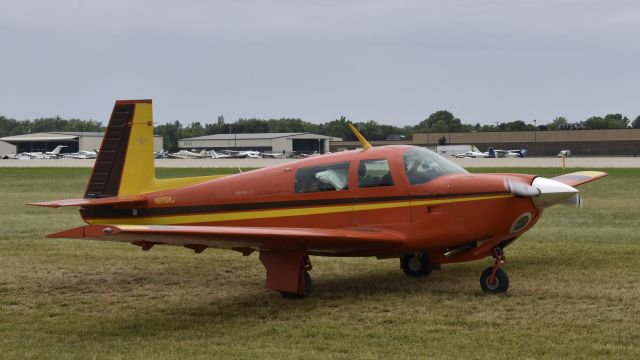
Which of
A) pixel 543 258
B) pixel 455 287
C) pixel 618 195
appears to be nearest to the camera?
pixel 455 287

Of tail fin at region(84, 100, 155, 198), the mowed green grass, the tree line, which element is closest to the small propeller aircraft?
tail fin at region(84, 100, 155, 198)

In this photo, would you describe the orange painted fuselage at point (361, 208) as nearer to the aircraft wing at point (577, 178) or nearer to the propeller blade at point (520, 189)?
the propeller blade at point (520, 189)

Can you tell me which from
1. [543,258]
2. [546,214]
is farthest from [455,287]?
[546,214]

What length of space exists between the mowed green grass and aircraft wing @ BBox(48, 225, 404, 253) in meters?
0.69

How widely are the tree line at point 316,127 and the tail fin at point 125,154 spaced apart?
105 metres

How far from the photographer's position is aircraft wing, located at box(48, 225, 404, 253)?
8227 millimetres

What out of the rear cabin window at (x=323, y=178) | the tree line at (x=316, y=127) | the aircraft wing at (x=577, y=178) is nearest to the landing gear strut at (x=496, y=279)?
the rear cabin window at (x=323, y=178)

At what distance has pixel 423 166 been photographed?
9.95 m

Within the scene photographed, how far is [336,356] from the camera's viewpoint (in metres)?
7.05

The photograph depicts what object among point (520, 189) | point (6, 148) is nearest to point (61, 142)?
point (6, 148)

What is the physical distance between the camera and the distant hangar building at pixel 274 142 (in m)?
123

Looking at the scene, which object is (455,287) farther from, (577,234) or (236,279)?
(577,234)

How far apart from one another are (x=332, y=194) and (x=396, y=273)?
2.16 metres

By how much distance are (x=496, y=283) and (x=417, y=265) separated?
167cm
